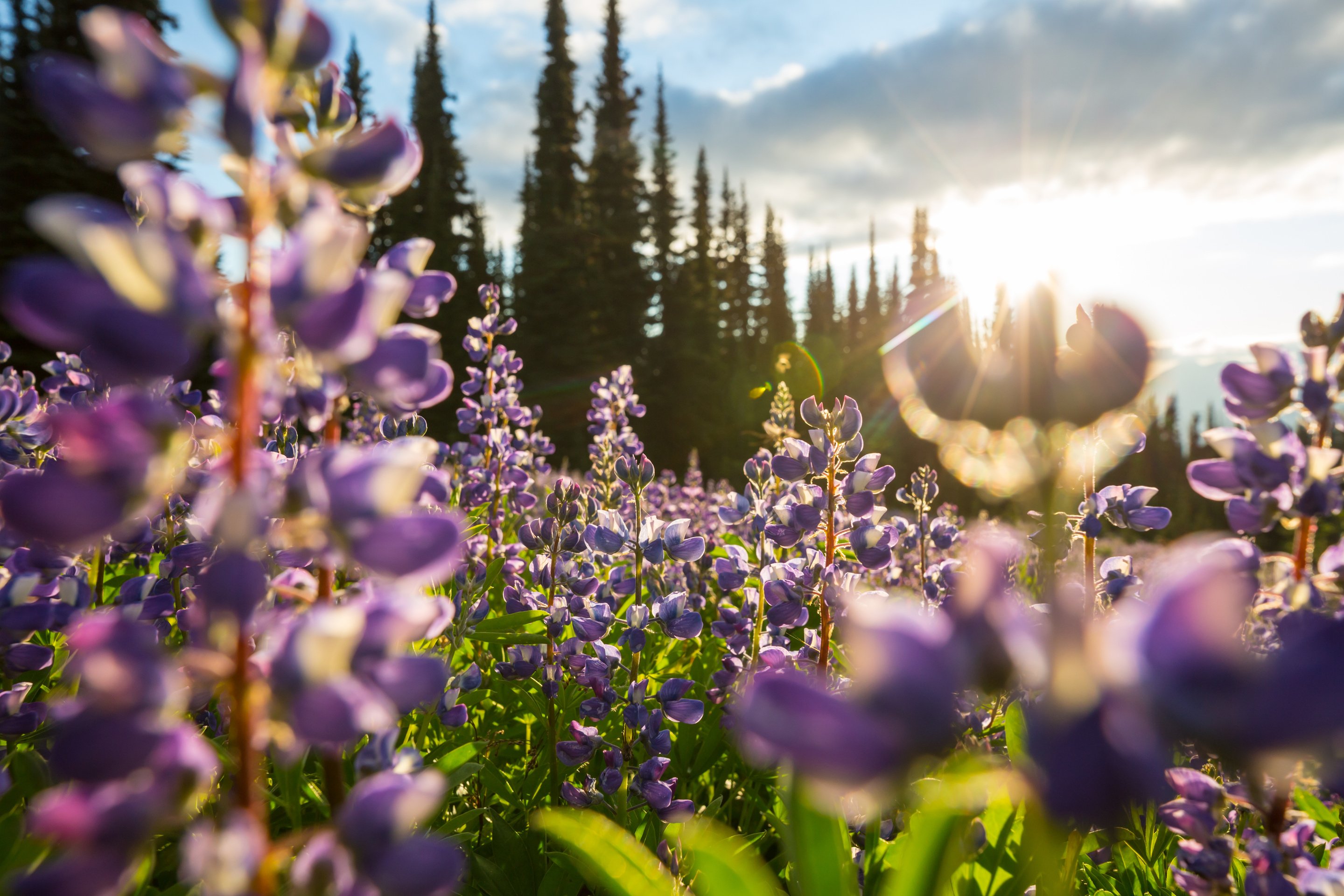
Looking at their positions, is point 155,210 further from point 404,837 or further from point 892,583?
point 892,583

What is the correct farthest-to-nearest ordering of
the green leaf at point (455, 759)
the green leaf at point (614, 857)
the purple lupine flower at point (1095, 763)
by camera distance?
1. the green leaf at point (455, 759)
2. the green leaf at point (614, 857)
3. the purple lupine flower at point (1095, 763)

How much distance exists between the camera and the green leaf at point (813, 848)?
94 centimetres

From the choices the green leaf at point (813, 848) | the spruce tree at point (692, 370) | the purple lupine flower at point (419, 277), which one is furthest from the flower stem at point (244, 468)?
the spruce tree at point (692, 370)

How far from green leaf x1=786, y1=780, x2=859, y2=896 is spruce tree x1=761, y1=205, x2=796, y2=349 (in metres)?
47.3

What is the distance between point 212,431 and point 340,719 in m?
0.95

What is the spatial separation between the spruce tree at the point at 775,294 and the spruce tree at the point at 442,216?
2099cm

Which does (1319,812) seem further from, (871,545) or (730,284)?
(730,284)

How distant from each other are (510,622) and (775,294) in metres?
48.6

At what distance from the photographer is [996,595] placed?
610 mm

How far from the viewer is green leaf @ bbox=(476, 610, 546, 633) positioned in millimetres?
2963

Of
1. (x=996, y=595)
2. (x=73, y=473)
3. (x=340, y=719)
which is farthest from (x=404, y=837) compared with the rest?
(x=996, y=595)

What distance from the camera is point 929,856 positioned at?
0.99 m

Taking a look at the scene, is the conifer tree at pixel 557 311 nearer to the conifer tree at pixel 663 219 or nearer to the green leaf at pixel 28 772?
the conifer tree at pixel 663 219

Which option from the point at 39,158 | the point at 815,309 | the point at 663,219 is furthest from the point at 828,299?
the point at 39,158
